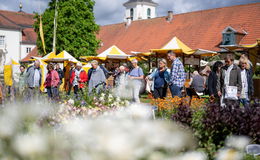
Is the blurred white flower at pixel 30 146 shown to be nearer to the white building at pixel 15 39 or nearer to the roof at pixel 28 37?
the white building at pixel 15 39

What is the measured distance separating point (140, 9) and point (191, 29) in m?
37.1

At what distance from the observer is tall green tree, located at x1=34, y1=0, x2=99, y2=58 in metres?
38.0

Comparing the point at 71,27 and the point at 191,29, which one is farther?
the point at 191,29

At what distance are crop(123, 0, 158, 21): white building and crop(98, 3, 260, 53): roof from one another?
25.7 meters

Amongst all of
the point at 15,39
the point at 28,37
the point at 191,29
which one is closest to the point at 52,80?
the point at 191,29

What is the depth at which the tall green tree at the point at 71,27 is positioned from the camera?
37969 mm

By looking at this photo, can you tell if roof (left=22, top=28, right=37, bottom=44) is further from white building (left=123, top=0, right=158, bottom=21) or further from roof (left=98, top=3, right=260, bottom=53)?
white building (left=123, top=0, right=158, bottom=21)

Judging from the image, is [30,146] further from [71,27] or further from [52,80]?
[71,27]

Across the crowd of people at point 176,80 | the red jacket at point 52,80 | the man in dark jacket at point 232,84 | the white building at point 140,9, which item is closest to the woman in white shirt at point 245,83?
the crowd of people at point 176,80

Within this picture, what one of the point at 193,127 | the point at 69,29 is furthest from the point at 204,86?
the point at 69,29

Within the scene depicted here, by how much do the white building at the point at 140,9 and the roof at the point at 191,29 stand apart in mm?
25678

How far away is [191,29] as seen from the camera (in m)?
41.0

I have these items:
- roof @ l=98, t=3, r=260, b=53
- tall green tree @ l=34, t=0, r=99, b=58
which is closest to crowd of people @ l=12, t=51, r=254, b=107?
roof @ l=98, t=3, r=260, b=53

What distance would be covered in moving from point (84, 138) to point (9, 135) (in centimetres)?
38
